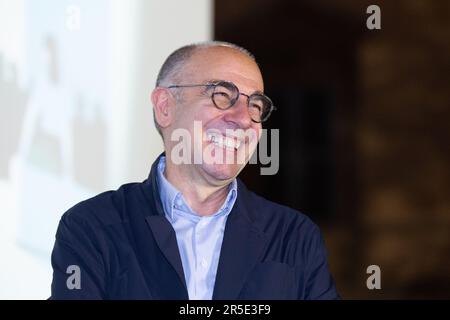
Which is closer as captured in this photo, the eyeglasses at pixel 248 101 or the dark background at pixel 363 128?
the eyeglasses at pixel 248 101

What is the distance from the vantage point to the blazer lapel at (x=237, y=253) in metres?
1.38

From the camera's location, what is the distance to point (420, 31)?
6.07 meters

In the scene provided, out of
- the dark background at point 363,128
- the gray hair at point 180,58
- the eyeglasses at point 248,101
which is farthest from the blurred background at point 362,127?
the eyeglasses at point 248,101

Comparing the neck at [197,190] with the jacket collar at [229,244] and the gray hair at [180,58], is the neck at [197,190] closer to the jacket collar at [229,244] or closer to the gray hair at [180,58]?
the jacket collar at [229,244]

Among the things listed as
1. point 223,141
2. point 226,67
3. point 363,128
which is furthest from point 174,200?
point 363,128

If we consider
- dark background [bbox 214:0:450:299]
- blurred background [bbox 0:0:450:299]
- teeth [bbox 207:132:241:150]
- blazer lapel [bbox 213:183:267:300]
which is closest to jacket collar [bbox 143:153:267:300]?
blazer lapel [bbox 213:183:267:300]

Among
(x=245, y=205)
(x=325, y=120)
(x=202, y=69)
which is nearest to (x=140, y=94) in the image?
(x=202, y=69)

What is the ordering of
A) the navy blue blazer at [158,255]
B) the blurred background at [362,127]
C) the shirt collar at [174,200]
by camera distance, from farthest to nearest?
1. the blurred background at [362,127]
2. the shirt collar at [174,200]
3. the navy blue blazer at [158,255]

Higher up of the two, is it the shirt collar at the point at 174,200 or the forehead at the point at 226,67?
the forehead at the point at 226,67

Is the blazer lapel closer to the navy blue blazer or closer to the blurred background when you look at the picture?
the navy blue blazer

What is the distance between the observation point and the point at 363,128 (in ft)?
20.0
